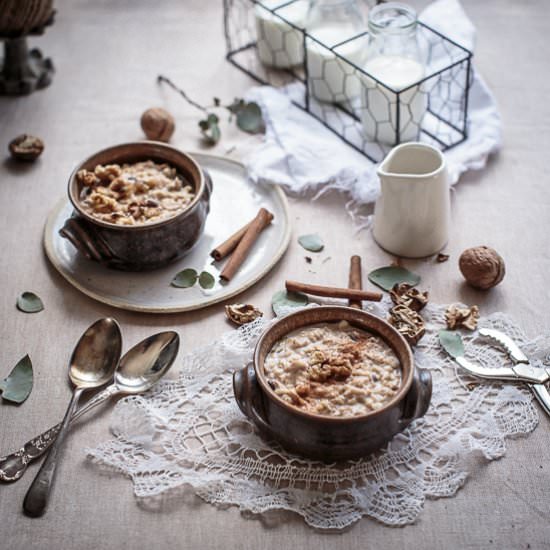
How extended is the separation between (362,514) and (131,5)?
1.90 metres

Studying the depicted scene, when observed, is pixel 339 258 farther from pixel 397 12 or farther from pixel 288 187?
pixel 397 12

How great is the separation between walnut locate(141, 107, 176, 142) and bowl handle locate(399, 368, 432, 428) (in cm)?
104

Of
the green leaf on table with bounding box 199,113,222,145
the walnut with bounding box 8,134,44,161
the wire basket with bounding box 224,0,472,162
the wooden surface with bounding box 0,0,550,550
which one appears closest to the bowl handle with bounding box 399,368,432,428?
the wooden surface with bounding box 0,0,550,550

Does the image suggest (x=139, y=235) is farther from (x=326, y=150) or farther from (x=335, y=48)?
(x=335, y=48)

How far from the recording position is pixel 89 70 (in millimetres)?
2357

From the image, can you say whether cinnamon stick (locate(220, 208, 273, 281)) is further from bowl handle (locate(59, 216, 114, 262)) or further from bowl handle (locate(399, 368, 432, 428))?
bowl handle (locate(399, 368, 432, 428))

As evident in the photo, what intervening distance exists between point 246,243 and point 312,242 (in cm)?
15

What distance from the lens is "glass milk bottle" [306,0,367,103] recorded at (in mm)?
2086

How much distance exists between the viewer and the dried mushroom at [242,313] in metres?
1.61

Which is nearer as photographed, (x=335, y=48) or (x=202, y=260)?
(x=202, y=260)

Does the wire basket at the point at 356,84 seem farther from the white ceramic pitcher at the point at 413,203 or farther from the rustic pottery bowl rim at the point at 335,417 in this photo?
the rustic pottery bowl rim at the point at 335,417

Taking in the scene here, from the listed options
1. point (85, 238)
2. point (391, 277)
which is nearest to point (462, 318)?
point (391, 277)

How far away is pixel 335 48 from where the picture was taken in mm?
2070

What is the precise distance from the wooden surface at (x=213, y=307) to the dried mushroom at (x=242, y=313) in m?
0.04
